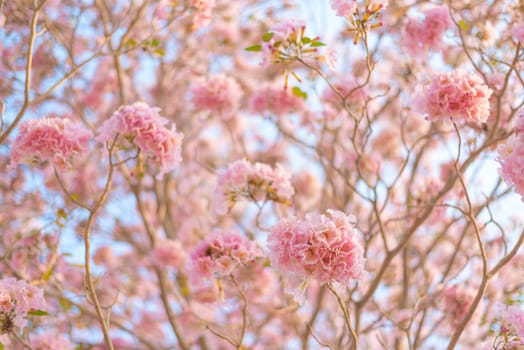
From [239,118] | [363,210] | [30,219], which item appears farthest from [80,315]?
[363,210]

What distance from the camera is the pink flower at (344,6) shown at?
273 centimetres

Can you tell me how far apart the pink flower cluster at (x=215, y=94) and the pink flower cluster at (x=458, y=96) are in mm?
1858

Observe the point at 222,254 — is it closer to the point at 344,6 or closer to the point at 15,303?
the point at 15,303

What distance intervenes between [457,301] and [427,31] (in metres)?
1.66

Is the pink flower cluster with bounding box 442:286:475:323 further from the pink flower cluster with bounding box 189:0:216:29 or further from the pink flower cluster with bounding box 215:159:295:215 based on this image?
the pink flower cluster with bounding box 189:0:216:29

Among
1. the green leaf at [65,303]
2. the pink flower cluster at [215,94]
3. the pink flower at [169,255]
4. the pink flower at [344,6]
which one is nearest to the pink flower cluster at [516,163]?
the pink flower at [344,6]

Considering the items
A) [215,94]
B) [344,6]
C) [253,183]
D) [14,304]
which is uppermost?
[215,94]

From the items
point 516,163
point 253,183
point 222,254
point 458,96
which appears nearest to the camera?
point 516,163

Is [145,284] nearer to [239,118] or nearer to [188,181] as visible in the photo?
[188,181]

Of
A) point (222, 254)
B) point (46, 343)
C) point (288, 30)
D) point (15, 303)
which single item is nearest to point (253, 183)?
point (222, 254)

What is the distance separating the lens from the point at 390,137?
5930 mm

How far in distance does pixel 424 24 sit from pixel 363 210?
312cm

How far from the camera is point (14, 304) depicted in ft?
8.11

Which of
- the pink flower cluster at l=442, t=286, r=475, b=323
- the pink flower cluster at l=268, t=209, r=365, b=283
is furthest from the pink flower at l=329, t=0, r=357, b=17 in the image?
the pink flower cluster at l=442, t=286, r=475, b=323
